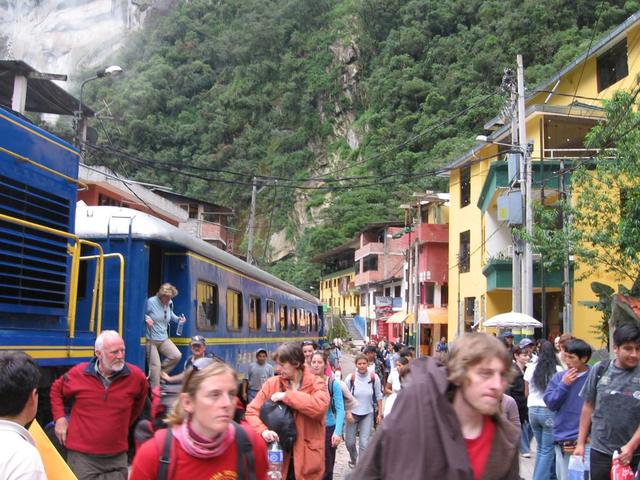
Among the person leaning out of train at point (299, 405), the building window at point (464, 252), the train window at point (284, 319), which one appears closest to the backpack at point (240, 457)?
the person leaning out of train at point (299, 405)

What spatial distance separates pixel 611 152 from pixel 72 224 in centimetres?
1288

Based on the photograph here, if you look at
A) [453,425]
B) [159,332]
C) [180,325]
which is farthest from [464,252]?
[453,425]

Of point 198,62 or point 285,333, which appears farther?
point 198,62

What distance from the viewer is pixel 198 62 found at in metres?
83.2

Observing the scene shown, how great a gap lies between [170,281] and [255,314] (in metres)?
5.13

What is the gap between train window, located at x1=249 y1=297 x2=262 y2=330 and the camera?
15398 millimetres

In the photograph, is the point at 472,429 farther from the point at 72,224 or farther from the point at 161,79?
the point at 161,79

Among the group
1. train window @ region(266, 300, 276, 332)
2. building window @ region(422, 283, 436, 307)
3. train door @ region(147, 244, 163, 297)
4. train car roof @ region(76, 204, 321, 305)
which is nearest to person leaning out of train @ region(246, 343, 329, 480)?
train car roof @ region(76, 204, 321, 305)

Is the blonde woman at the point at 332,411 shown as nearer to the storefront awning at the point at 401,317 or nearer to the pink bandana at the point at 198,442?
the pink bandana at the point at 198,442

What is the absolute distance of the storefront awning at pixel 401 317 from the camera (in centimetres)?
4188

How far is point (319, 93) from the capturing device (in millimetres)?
75812

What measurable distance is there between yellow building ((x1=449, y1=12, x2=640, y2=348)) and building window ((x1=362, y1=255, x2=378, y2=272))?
18939 mm

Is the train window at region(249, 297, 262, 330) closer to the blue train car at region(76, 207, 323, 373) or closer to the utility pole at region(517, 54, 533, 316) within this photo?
the blue train car at region(76, 207, 323, 373)

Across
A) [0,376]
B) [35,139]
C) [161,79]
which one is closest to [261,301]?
[35,139]
